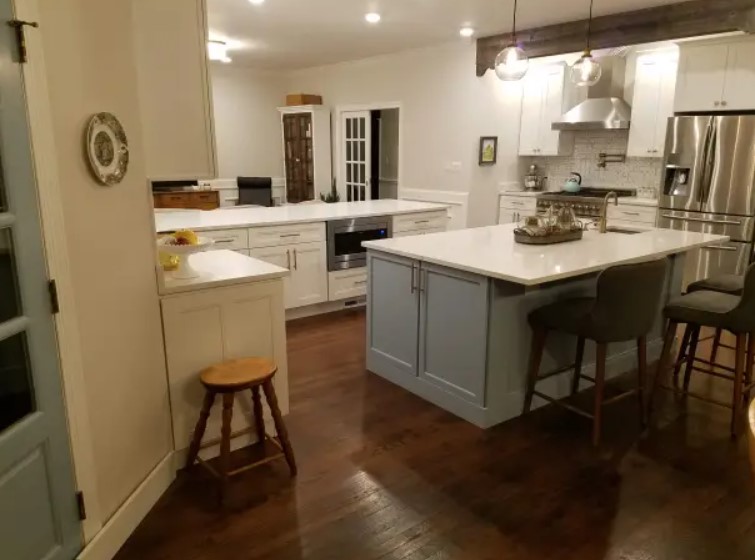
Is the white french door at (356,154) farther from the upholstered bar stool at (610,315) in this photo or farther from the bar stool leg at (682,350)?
the upholstered bar stool at (610,315)

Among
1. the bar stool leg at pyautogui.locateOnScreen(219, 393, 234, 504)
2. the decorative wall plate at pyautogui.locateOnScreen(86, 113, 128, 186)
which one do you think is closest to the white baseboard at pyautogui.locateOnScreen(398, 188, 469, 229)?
the bar stool leg at pyautogui.locateOnScreen(219, 393, 234, 504)

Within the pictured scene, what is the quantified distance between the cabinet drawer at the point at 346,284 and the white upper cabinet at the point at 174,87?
8.74 ft

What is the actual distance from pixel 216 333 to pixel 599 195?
479 cm

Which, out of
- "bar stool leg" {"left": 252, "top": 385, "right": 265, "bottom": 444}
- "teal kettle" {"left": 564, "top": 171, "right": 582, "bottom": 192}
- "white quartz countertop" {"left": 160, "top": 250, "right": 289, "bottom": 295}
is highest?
"teal kettle" {"left": 564, "top": 171, "right": 582, "bottom": 192}

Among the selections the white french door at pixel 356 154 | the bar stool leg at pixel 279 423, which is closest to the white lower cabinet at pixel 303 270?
the bar stool leg at pixel 279 423

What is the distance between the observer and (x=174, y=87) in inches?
89.2

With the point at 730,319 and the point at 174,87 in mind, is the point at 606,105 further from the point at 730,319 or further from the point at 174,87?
the point at 174,87

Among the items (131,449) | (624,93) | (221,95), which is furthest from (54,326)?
(221,95)

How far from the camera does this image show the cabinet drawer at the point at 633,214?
558 centimetres

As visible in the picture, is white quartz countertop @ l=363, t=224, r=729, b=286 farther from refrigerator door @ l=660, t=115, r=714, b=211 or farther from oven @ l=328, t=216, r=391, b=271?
refrigerator door @ l=660, t=115, r=714, b=211

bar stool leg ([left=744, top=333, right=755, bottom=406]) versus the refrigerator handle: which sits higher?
the refrigerator handle

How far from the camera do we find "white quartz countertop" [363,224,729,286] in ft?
8.96

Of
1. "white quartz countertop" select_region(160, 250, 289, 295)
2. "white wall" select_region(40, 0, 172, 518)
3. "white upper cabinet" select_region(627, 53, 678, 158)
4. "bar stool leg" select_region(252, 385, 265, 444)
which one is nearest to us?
"white wall" select_region(40, 0, 172, 518)

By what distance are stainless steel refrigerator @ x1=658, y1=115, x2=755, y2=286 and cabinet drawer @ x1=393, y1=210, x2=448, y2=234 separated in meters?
2.12
